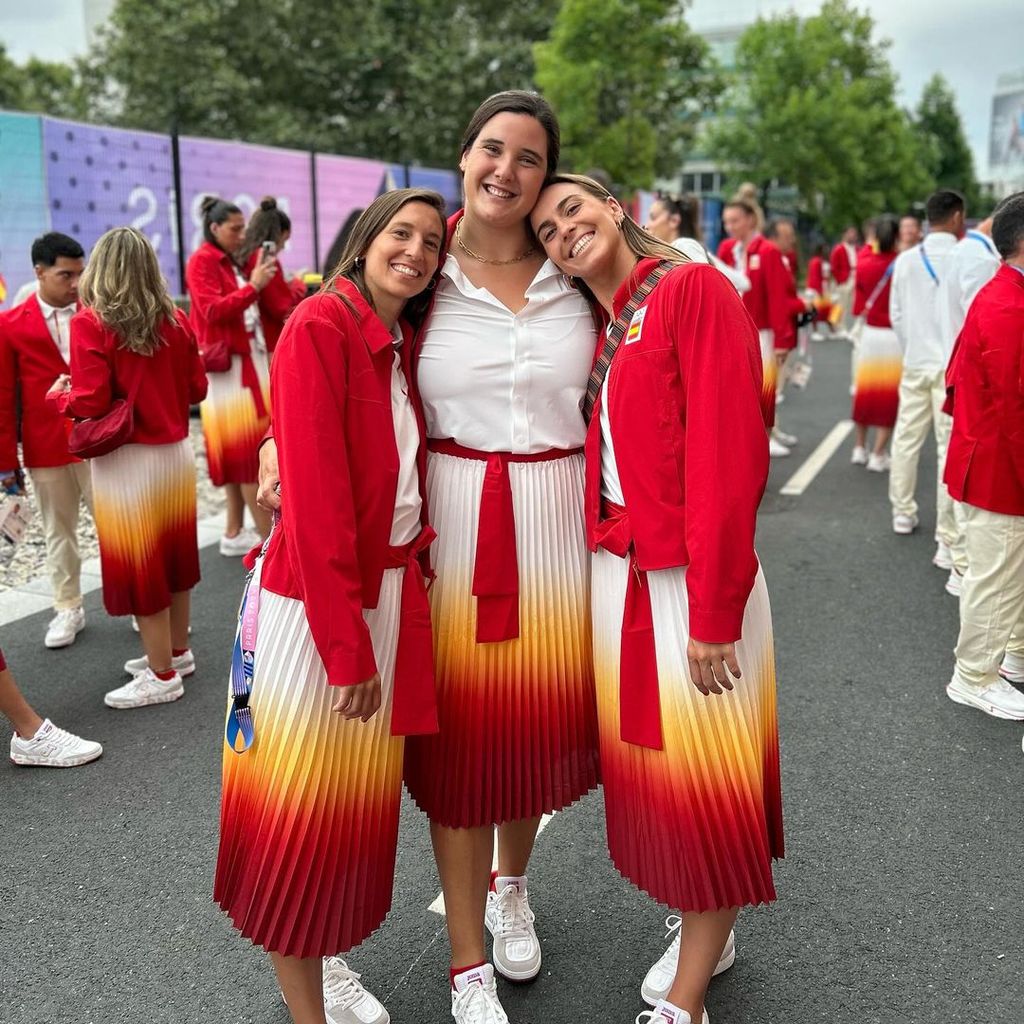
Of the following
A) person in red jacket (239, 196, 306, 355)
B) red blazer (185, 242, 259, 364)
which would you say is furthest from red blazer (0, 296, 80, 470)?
person in red jacket (239, 196, 306, 355)

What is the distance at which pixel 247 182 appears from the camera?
12328mm

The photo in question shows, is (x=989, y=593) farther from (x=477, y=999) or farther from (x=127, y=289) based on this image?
(x=127, y=289)

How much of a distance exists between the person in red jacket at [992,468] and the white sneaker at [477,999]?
267 cm

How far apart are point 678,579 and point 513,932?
3.80ft

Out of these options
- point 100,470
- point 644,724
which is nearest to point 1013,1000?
point 644,724

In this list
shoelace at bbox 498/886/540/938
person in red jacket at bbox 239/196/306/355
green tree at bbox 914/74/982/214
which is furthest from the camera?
green tree at bbox 914/74/982/214

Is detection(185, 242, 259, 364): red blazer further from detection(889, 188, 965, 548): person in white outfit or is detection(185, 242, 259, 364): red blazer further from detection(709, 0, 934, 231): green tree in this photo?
detection(709, 0, 934, 231): green tree

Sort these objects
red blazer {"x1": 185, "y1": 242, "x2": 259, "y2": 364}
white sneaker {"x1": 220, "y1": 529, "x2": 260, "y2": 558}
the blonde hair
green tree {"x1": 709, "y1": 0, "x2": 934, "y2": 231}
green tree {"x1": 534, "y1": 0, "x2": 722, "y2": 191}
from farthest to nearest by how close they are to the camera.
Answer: green tree {"x1": 709, "y1": 0, "x2": 934, "y2": 231} → green tree {"x1": 534, "y1": 0, "x2": 722, "y2": 191} → white sneaker {"x1": 220, "y1": 529, "x2": 260, "y2": 558} → red blazer {"x1": 185, "y1": 242, "x2": 259, "y2": 364} → the blonde hair

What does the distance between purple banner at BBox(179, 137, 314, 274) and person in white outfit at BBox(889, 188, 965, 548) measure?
6951 mm

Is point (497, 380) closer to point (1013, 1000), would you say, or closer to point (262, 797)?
point (262, 797)

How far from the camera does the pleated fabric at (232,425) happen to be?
6113 mm

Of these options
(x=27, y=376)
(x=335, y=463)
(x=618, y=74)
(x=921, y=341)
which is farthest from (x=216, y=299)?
(x=618, y=74)

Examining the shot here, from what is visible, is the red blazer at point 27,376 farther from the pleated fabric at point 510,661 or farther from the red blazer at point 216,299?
the pleated fabric at point 510,661

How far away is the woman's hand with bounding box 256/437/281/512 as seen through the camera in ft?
7.61
